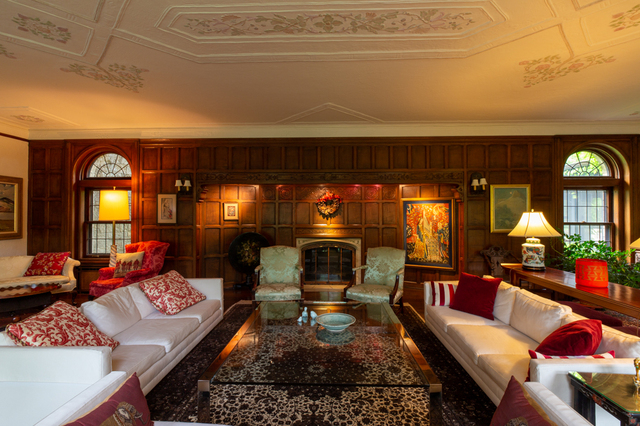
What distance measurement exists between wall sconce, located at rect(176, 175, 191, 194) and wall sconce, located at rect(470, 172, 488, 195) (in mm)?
4962

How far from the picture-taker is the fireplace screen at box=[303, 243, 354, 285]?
19.4ft

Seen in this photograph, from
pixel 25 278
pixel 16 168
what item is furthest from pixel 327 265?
pixel 16 168

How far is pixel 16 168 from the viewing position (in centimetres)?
522

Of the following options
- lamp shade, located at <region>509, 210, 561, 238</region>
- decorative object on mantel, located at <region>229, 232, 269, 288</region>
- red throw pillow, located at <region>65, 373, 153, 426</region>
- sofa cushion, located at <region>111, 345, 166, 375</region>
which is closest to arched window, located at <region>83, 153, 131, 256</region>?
decorative object on mantel, located at <region>229, 232, 269, 288</region>

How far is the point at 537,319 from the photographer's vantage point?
2371mm

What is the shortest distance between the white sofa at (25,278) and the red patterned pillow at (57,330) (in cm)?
302

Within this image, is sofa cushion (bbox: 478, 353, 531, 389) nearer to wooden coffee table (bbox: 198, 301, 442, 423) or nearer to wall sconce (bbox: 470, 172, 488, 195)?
wooden coffee table (bbox: 198, 301, 442, 423)

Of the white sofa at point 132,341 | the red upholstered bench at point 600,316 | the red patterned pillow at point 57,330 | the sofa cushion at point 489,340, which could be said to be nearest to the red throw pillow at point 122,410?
the white sofa at point 132,341

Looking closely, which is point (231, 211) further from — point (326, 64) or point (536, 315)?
point (536, 315)

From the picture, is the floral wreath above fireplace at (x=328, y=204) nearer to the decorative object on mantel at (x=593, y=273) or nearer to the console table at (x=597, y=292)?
the console table at (x=597, y=292)

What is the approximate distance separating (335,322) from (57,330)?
2029 mm

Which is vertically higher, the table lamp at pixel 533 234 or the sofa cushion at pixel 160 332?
the table lamp at pixel 533 234

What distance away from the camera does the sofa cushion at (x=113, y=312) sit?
2432 mm

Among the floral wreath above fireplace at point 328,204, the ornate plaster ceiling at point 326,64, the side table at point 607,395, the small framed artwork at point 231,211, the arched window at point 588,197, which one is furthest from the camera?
the small framed artwork at point 231,211
